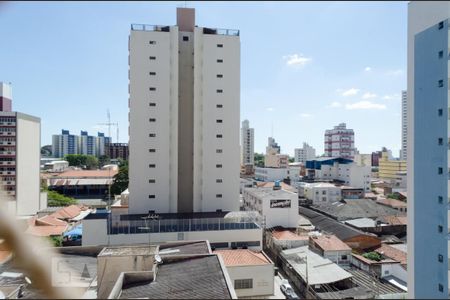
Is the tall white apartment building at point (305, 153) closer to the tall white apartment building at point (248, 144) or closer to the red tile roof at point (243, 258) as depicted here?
the tall white apartment building at point (248, 144)

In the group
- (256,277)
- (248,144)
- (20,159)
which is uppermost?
(248,144)

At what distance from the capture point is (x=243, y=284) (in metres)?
9.48

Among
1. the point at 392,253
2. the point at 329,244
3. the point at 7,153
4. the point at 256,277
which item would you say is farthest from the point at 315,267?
the point at 7,153

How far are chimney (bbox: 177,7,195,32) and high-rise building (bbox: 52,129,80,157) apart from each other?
3026 inches

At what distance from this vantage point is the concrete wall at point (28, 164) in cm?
2255

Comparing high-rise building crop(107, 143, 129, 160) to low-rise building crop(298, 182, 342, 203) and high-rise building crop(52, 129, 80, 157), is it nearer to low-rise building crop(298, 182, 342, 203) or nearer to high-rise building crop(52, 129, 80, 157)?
high-rise building crop(52, 129, 80, 157)

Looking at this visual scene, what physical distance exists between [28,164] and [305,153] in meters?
59.0

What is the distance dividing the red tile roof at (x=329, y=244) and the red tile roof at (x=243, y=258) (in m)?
4.76

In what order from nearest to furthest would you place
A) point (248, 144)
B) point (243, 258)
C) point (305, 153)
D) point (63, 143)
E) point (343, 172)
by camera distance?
point (243, 258) → point (343, 172) → point (248, 144) → point (305, 153) → point (63, 143)

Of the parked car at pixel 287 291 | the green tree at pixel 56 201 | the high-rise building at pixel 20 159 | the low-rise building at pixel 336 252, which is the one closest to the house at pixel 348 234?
the low-rise building at pixel 336 252

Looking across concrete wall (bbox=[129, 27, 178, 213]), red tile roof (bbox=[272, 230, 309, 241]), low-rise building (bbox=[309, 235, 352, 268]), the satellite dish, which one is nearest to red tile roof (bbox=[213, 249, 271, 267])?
the satellite dish

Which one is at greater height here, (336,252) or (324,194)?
(324,194)

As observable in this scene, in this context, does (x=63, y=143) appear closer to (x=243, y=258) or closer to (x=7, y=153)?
(x=7, y=153)

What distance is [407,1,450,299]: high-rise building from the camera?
8266 mm
